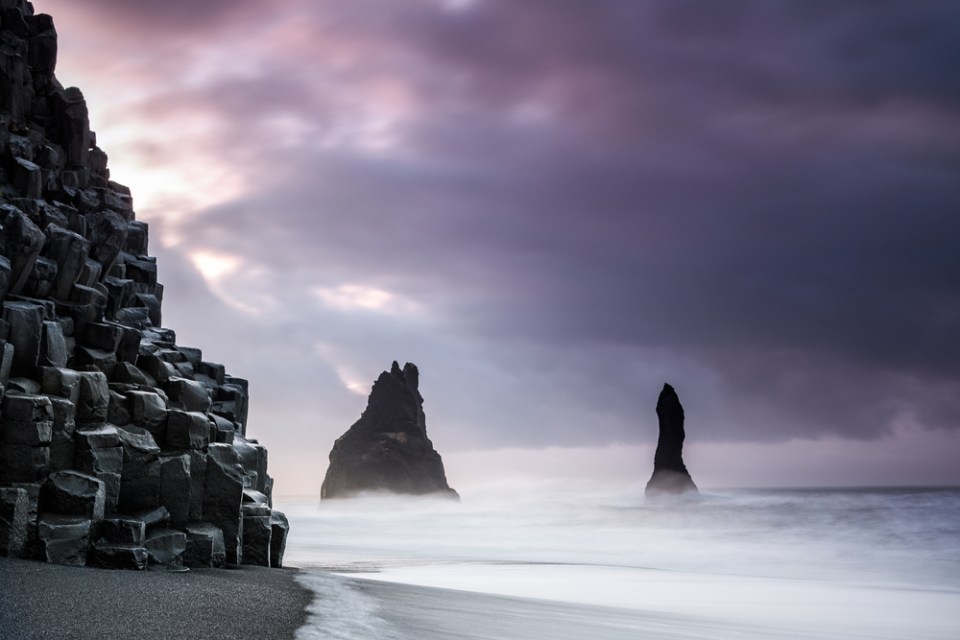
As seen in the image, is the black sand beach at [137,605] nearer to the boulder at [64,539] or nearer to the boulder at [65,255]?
the boulder at [64,539]

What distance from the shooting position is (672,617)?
15.9 metres

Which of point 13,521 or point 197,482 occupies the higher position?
point 197,482

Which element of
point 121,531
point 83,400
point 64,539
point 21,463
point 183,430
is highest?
point 83,400

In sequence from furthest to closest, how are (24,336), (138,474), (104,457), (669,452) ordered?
(669,452) < (138,474) < (24,336) < (104,457)

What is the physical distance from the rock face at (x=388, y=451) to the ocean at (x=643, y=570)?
11126 mm

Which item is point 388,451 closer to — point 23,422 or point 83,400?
point 83,400

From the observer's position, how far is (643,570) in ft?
98.5

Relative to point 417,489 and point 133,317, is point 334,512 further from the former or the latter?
point 133,317

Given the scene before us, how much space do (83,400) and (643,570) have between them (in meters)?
22.1

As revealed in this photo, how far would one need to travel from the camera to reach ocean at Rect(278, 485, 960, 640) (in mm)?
13266

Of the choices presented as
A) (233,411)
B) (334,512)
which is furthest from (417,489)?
(233,411)

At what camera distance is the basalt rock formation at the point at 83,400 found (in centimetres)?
1326

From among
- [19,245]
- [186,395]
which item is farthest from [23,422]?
[186,395]

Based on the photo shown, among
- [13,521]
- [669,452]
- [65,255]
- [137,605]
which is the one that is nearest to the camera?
[137,605]
